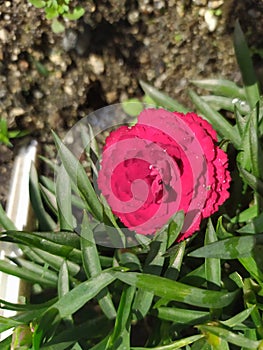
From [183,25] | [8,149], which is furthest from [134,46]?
[8,149]

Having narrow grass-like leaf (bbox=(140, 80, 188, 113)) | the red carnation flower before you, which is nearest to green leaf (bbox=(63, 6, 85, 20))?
narrow grass-like leaf (bbox=(140, 80, 188, 113))

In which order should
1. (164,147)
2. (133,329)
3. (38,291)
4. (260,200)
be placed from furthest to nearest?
(133,329) < (38,291) < (260,200) < (164,147)

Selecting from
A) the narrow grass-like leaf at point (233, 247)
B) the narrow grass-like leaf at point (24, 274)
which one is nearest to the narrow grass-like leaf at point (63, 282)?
the narrow grass-like leaf at point (24, 274)

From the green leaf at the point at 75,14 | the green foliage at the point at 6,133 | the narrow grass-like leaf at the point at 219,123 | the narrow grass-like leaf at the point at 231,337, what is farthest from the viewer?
the green foliage at the point at 6,133

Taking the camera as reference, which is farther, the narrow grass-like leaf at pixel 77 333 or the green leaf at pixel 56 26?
the green leaf at pixel 56 26

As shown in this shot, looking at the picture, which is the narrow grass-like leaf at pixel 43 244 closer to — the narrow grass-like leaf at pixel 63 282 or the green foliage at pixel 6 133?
the narrow grass-like leaf at pixel 63 282

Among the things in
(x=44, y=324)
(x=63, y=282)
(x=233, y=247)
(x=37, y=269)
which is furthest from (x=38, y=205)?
(x=233, y=247)

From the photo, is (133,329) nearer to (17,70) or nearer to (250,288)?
(250,288)
